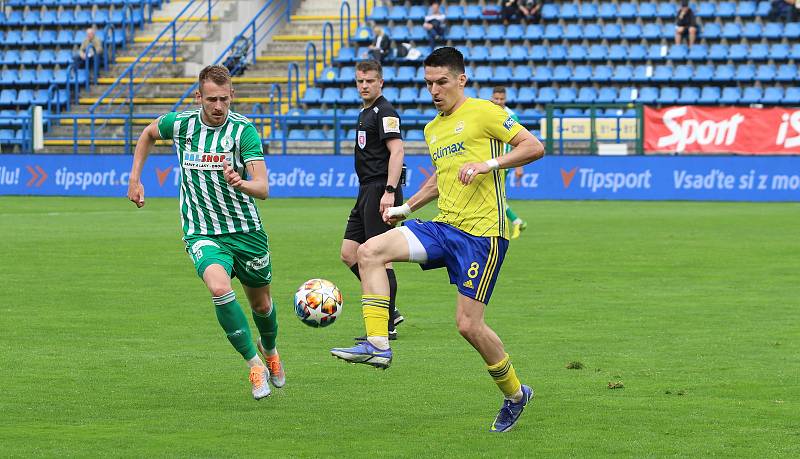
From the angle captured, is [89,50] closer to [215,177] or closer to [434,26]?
[434,26]

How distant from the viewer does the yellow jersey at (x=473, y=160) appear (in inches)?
303

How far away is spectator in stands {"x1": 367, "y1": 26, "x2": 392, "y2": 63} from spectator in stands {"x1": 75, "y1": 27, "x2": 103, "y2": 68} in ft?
26.2

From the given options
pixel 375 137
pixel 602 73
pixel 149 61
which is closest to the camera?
pixel 375 137

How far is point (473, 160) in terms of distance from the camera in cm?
776

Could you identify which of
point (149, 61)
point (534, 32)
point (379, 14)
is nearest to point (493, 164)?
point (534, 32)

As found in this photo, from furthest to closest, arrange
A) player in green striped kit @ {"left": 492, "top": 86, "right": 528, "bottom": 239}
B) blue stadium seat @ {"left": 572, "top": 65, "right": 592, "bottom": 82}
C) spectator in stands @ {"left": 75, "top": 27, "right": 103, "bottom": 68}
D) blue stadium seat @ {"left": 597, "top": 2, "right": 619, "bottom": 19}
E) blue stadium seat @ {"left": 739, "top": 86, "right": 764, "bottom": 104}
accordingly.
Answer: spectator in stands @ {"left": 75, "top": 27, "right": 103, "bottom": 68} → blue stadium seat @ {"left": 597, "top": 2, "right": 619, "bottom": 19} → blue stadium seat @ {"left": 572, "top": 65, "right": 592, "bottom": 82} → blue stadium seat @ {"left": 739, "top": 86, "right": 764, "bottom": 104} → player in green striped kit @ {"left": 492, "top": 86, "right": 528, "bottom": 239}

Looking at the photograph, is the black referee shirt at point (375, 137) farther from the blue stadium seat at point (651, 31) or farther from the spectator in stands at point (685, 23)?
the blue stadium seat at point (651, 31)

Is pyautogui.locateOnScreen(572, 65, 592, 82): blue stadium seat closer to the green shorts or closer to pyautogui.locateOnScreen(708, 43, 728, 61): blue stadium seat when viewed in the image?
pyautogui.locateOnScreen(708, 43, 728, 61): blue stadium seat

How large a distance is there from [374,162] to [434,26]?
86.7 ft

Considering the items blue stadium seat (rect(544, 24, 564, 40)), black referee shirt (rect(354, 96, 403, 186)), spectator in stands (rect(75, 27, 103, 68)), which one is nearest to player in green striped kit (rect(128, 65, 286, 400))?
black referee shirt (rect(354, 96, 403, 186))

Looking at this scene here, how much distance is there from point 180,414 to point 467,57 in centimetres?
3034

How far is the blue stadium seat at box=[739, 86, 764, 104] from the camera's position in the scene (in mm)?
34125

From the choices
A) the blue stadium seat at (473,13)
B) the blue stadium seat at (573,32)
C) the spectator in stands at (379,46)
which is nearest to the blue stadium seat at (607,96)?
the blue stadium seat at (573,32)

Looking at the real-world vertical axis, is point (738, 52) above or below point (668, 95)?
above
